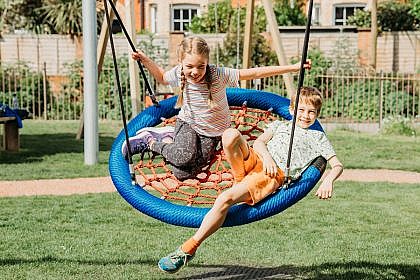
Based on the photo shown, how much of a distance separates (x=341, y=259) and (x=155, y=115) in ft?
5.42

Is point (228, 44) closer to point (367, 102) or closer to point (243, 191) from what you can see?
point (367, 102)

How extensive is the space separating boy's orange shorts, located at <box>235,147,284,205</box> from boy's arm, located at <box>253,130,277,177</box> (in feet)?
0.13

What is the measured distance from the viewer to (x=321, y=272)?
5465 mm

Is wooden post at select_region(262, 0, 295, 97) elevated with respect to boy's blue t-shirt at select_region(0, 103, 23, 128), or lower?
elevated

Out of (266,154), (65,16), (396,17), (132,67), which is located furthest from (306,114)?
Answer: (396,17)

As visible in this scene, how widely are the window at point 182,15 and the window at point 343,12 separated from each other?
13.9ft

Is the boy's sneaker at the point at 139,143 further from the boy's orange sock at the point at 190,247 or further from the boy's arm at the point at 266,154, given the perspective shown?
the boy's orange sock at the point at 190,247

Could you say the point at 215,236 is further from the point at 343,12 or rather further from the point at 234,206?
the point at 343,12

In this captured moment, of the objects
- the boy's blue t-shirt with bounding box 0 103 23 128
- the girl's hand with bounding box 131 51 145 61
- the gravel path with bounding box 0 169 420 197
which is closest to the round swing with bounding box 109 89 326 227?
the girl's hand with bounding box 131 51 145 61

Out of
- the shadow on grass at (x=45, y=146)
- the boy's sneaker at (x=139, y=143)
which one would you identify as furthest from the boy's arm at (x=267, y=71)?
the shadow on grass at (x=45, y=146)

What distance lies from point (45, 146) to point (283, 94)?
6.73 metres

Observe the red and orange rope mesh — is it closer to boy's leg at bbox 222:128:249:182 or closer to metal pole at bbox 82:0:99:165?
boy's leg at bbox 222:128:249:182

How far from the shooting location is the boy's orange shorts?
177 inches

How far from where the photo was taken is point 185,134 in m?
4.85
